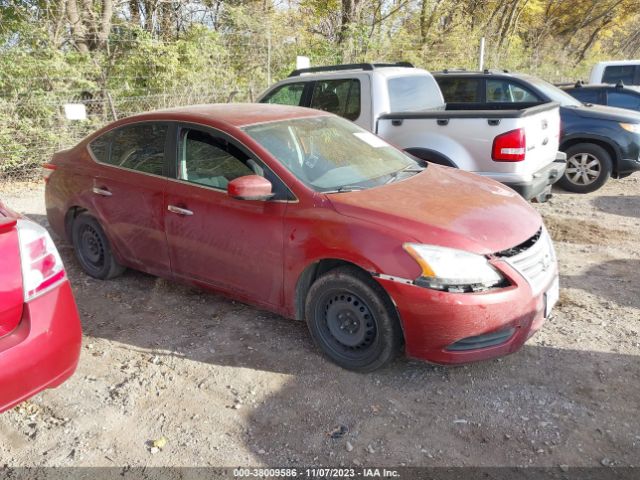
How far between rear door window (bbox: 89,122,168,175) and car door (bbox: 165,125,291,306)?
21 cm

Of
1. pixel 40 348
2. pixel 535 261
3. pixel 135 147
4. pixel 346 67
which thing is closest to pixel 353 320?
pixel 535 261

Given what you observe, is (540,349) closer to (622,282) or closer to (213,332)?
(622,282)

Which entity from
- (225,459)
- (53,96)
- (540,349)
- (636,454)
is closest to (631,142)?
(540,349)

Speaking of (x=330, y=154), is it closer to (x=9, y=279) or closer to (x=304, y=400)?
(x=304, y=400)

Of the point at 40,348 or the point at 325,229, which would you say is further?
the point at 325,229

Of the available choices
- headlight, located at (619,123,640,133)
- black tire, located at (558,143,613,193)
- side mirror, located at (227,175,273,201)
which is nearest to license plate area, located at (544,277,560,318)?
side mirror, located at (227,175,273,201)

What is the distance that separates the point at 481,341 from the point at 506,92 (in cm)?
644

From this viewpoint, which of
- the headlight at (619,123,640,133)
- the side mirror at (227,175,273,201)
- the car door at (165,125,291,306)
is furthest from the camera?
the headlight at (619,123,640,133)

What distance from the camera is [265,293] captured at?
366cm

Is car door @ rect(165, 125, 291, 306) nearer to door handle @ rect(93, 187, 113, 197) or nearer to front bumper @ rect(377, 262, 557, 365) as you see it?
door handle @ rect(93, 187, 113, 197)

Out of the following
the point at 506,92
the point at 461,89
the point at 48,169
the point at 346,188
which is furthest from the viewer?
the point at 461,89

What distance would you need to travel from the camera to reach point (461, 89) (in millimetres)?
8586

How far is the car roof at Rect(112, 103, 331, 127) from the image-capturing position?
3918mm

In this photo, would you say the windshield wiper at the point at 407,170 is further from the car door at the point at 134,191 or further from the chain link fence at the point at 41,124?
the chain link fence at the point at 41,124
